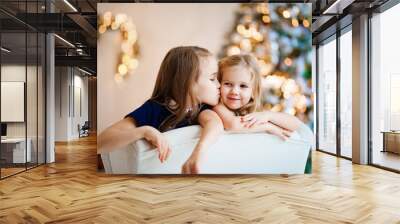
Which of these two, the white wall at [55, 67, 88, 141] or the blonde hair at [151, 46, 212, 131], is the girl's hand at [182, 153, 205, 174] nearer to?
the blonde hair at [151, 46, 212, 131]

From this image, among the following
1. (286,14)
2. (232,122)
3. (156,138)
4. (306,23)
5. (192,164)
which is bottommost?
(192,164)

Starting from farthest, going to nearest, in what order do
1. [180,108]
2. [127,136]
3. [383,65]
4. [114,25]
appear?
[383,65] → [114,25] → [127,136] → [180,108]

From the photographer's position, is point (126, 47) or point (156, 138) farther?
point (126, 47)

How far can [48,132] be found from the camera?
8008mm

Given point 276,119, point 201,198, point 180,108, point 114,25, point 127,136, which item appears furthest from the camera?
point 114,25

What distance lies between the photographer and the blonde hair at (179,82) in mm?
5859

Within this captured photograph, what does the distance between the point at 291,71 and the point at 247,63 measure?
2.37 feet

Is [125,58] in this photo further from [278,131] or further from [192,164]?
[278,131]

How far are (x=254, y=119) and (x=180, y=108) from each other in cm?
115

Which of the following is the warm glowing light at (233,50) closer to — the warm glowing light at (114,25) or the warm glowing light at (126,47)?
the warm glowing light at (126,47)

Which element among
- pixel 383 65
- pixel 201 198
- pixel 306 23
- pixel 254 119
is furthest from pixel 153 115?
pixel 383 65

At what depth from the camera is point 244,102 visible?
5.99 meters

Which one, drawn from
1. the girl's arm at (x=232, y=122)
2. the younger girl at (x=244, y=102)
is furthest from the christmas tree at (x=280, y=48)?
the girl's arm at (x=232, y=122)

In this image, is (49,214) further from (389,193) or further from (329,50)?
(329,50)
